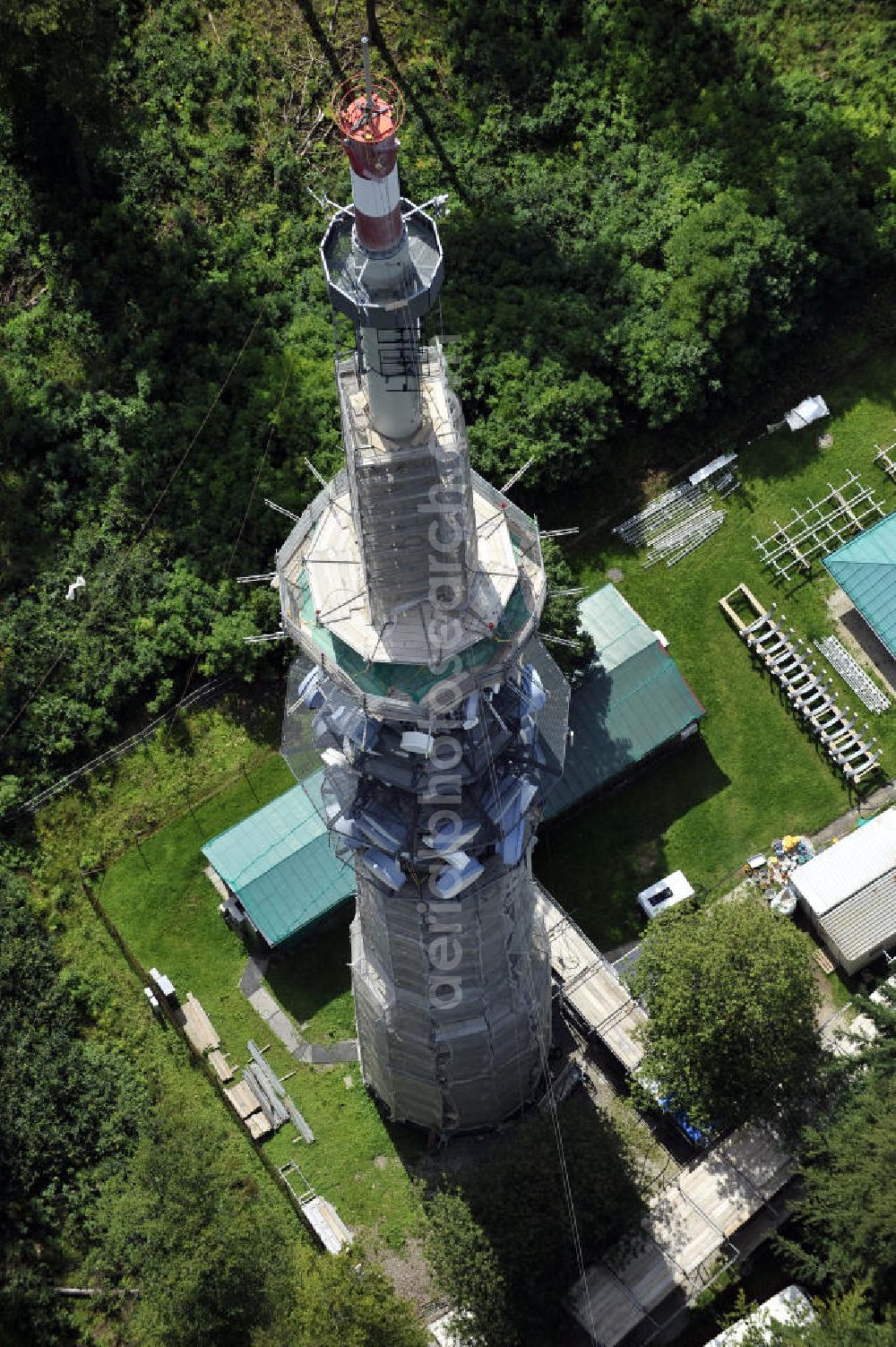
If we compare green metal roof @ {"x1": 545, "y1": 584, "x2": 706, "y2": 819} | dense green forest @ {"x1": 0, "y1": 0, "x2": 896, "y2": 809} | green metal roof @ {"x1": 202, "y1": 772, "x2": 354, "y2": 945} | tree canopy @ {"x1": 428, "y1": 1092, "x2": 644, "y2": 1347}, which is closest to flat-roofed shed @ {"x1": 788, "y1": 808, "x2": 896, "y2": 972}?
green metal roof @ {"x1": 545, "y1": 584, "x2": 706, "y2": 819}

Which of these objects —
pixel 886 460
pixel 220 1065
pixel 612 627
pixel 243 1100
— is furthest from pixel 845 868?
pixel 220 1065

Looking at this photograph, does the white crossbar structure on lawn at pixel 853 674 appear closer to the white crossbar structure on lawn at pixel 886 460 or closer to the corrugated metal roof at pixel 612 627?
the corrugated metal roof at pixel 612 627

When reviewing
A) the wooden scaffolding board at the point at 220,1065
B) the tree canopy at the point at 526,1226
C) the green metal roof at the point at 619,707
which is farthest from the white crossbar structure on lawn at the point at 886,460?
the wooden scaffolding board at the point at 220,1065

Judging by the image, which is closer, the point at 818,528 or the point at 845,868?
the point at 845,868

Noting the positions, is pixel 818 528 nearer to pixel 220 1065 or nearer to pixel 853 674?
pixel 853 674

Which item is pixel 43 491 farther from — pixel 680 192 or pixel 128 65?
pixel 680 192

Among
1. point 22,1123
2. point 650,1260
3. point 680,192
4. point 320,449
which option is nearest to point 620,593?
point 320,449
